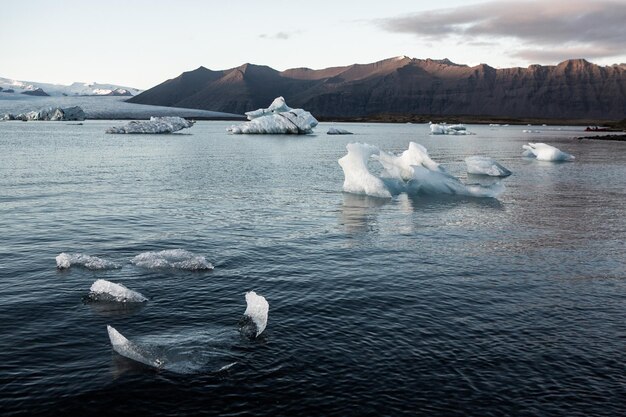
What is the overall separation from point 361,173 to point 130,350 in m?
26.7

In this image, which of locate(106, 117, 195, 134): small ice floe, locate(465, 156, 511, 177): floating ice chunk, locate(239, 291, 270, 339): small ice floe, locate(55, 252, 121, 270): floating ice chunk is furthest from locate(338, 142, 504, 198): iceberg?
locate(106, 117, 195, 134): small ice floe

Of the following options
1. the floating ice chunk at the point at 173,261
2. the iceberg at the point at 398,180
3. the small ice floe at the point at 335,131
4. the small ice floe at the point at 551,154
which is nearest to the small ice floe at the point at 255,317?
the floating ice chunk at the point at 173,261

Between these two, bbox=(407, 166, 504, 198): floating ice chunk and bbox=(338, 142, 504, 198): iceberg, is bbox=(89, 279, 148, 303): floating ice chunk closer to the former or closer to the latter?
bbox=(338, 142, 504, 198): iceberg

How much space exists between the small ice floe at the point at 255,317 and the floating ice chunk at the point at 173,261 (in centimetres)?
567

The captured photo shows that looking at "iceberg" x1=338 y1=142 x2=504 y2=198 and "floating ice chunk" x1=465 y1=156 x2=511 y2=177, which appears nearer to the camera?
"iceberg" x1=338 y1=142 x2=504 y2=198

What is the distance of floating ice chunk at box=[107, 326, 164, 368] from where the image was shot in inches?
475

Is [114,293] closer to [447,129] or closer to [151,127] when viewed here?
[151,127]

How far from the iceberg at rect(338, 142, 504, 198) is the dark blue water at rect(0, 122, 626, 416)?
8.62ft

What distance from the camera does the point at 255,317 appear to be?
13.8 m

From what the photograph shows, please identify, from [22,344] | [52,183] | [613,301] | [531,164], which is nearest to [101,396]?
[22,344]

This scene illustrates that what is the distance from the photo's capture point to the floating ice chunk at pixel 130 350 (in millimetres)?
12070

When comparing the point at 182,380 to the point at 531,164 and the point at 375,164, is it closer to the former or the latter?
the point at 375,164

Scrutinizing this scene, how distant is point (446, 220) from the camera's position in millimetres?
29516

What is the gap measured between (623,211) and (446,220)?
12015mm
